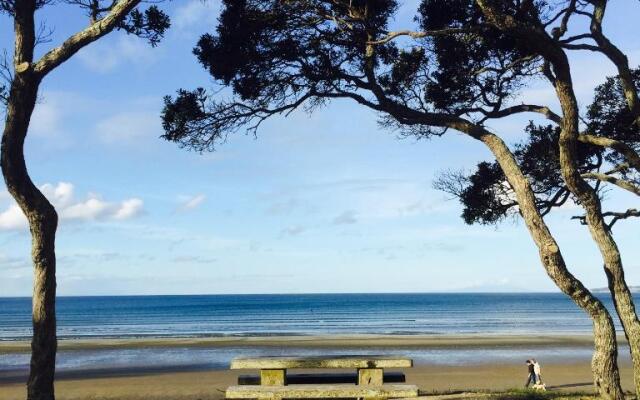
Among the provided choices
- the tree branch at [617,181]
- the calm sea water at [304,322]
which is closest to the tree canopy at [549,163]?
the tree branch at [617,181]

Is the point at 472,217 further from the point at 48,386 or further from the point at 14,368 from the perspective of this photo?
the point at 14,368

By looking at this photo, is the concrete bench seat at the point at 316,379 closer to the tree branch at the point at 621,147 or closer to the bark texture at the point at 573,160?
the bark texture at the point at 573,160

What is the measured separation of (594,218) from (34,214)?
6.58 m

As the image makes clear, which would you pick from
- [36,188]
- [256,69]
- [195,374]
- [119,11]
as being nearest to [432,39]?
[256,69]

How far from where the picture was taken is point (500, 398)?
7992 mm

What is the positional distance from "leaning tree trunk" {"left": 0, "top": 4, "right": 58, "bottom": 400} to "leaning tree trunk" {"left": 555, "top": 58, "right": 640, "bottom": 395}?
6.00m

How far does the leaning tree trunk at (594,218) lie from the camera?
811 cm

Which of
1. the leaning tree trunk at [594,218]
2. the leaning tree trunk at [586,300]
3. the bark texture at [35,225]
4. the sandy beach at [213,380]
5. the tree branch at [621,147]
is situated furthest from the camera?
the sandy beach at [213,380]

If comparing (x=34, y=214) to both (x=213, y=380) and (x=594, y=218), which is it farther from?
(x=213, y=380)

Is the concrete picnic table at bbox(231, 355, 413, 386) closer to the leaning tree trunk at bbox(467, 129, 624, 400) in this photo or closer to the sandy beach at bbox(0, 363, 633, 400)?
the leaning tree trunk at bbox(467, 129, 624, 400)

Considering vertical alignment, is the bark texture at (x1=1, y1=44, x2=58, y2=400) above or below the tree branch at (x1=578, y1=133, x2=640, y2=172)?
below

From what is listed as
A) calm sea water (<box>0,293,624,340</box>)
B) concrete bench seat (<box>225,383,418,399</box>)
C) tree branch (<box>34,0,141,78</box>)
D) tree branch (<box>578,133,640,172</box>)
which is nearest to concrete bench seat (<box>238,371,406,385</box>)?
concrete bench seat (<box>225,383,418,399</box>)

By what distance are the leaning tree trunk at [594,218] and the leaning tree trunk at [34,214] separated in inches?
236

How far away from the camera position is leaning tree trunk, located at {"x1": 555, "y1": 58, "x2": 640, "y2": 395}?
8.11 metres
